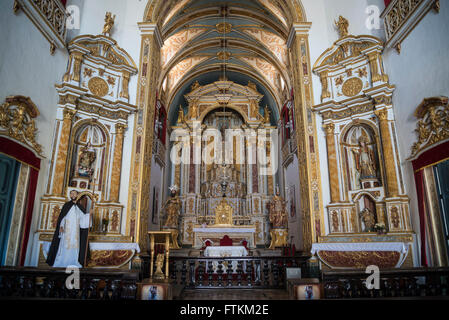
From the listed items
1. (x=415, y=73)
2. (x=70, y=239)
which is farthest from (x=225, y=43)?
(x=70, y=239)

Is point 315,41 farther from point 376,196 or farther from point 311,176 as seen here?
point 376,196

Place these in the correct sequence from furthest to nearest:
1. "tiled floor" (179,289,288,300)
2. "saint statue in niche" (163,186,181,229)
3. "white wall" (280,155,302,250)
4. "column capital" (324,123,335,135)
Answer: "saint statue in niche" (163,186,181,229), "white wall" (280,155,302,250), "column capital" (324,123,335,135), "tiled floor" (179,289,288,300)

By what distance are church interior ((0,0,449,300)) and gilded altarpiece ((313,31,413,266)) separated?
0.04 metres

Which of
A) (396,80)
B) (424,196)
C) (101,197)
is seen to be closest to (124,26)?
(101,197)

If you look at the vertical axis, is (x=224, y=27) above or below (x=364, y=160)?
above

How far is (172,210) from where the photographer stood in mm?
15109

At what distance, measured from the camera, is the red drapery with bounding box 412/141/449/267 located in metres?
6.81

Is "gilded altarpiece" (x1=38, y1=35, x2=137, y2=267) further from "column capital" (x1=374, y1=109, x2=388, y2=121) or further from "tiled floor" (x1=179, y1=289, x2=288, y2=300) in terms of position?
"column capital" (x1=374, y1=109, x2=388, y2=121)

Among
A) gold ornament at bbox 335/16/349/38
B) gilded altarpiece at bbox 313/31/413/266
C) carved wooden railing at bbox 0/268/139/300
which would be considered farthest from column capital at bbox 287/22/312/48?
carved wooden railing at bbox 0/268/139/300

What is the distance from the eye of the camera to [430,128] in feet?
23.7

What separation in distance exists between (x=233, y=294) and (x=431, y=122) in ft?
19.5

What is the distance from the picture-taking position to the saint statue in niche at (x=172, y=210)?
1491 cm

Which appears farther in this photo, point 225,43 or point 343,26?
point 225,43

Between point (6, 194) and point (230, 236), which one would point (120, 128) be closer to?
point (6, 194)
